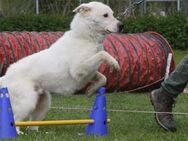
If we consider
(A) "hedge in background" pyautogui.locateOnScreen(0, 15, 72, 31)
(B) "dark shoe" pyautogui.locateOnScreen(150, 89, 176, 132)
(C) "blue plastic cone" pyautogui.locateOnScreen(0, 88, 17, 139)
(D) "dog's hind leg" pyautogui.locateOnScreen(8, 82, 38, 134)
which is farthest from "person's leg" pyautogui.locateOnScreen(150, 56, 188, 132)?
(A) "hedge in background" pyautogui.locateOnScreen(0, 15, 72, 31)

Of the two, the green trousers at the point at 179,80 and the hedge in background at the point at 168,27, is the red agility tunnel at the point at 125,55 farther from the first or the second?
the hedge in background at the point at 168,27

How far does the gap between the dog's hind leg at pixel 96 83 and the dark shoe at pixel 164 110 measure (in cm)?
57

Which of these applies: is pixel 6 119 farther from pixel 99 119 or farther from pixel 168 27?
pixel 168 27

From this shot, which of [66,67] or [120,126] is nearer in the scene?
[66,67]

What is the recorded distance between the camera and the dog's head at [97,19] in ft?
20.5

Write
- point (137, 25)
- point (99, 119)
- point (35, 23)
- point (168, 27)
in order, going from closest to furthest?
point (99, 119) < point (168, 27) < point (137, 25) < point (35, 23)

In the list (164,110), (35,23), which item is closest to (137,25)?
(35,23)

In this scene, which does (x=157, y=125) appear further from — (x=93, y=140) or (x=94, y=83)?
(x=93, y=140)

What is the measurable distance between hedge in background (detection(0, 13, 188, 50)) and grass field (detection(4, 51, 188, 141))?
10612 millimetres

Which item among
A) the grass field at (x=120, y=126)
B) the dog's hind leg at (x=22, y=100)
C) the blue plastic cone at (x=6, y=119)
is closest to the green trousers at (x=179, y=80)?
the grass field at (x=120, y=126)

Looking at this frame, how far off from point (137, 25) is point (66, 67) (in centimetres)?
1416

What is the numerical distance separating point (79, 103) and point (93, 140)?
3.39 metres

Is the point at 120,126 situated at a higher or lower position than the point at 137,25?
higher

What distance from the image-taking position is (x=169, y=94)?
6.23m
